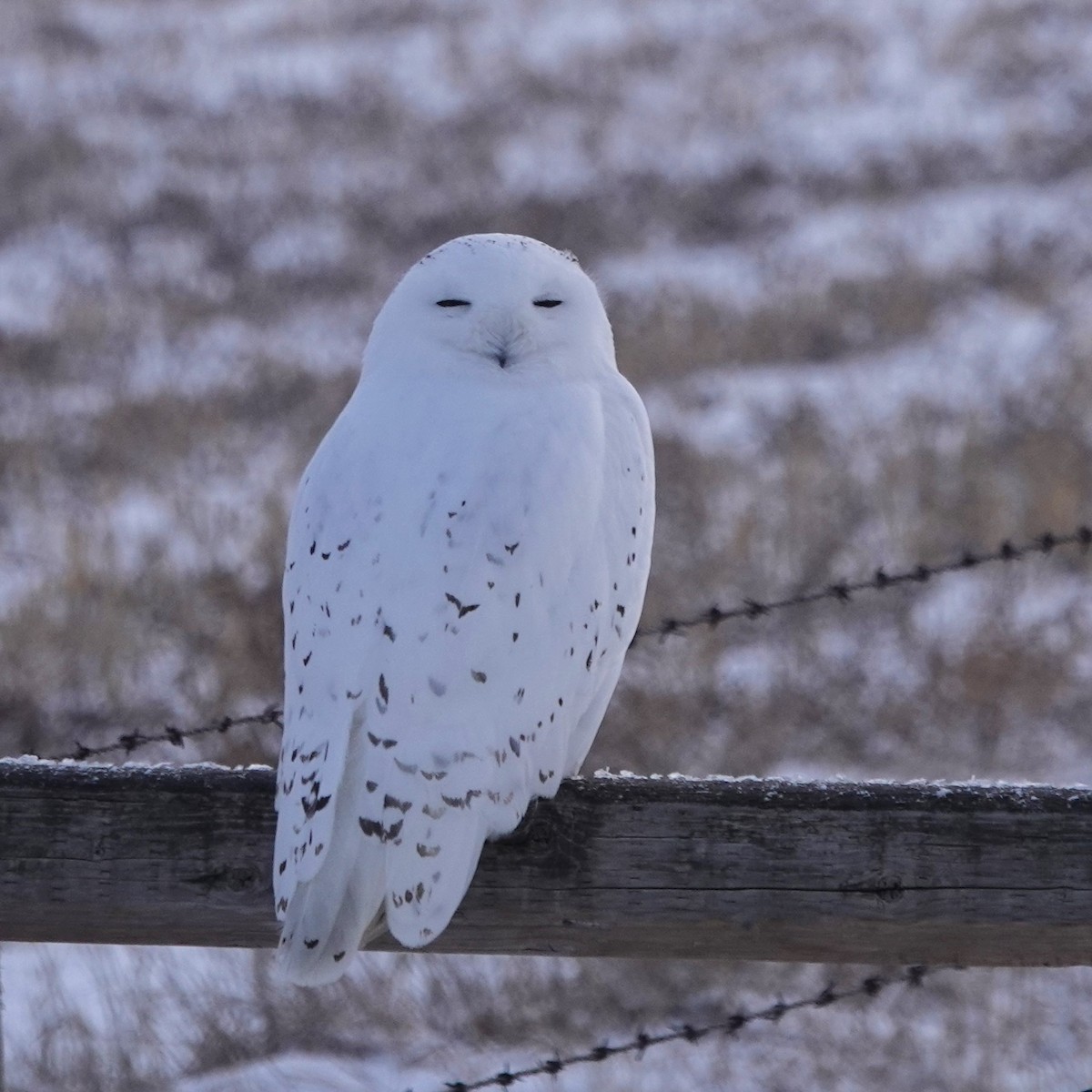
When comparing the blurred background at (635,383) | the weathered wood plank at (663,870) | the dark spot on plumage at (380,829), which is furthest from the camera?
the blurred background at (635,383)

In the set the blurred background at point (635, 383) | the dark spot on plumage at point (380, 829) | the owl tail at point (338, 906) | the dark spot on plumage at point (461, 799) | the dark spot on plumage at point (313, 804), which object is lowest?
the blurred background at point (635, 383)

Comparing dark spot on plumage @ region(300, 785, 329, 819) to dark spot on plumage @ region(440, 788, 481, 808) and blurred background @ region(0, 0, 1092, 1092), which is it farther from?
blurred background @ region(0, 0, 1092, 1092)

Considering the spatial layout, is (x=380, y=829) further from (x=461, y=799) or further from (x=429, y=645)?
(x=429, y=645)

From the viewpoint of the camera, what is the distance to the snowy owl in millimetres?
1874

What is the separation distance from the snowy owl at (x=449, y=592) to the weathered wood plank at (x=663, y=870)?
8 centimetres

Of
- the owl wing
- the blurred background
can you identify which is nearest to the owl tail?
the owl wing

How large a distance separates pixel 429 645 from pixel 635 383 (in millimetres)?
6688

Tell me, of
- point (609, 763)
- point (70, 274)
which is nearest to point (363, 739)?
point (609, 763)

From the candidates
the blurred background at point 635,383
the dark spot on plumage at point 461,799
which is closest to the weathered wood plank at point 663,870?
the dark spot on plumage at point 461,799

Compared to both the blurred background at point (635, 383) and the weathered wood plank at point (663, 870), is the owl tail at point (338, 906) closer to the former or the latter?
the weathered wood plank at point (663, 870)

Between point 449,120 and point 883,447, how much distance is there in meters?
8.02

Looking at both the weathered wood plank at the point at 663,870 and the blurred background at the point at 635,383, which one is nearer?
the weathered wood plank at the point at 663,870

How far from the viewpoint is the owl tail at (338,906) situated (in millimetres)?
1826

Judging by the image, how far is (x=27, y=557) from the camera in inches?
268
